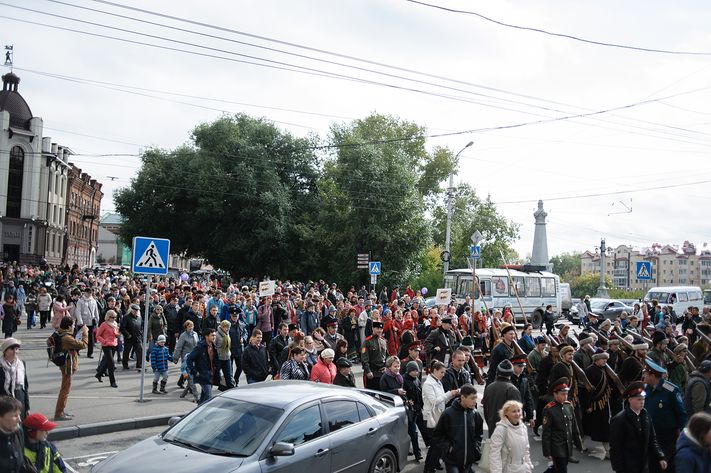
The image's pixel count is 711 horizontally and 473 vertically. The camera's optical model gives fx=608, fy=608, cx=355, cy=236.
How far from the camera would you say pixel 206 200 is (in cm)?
4488

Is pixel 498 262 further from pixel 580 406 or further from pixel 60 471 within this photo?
pixel 60 471

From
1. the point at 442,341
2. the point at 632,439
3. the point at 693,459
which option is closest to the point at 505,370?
the point at 632,439

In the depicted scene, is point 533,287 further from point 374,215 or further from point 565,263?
point 565,263

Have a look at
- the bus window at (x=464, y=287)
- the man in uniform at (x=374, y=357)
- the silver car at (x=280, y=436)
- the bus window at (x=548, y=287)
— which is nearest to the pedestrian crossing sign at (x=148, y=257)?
the man in uniform at (x=374, y=357)

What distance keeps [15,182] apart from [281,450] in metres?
58.6

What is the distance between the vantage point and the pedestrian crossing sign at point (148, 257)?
11859mm

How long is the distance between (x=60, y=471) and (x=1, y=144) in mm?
57666

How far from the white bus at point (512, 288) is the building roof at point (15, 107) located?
1829 inches

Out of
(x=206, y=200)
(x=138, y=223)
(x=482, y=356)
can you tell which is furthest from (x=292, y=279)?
(x=482, y=356)

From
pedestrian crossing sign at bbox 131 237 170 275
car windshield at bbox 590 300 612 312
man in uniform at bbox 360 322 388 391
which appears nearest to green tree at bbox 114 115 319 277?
car windshield at bbox 590 300 612 312

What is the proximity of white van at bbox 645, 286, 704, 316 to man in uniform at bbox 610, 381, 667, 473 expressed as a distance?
2971cm

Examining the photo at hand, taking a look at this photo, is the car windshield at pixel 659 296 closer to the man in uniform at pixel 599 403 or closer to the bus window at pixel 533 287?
the bus window at pixel 533 287

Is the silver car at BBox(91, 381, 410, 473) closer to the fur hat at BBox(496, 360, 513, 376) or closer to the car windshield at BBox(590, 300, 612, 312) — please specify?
the fur hat at BBox(496, 360, 513, 376)

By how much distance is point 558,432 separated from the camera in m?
7.03
